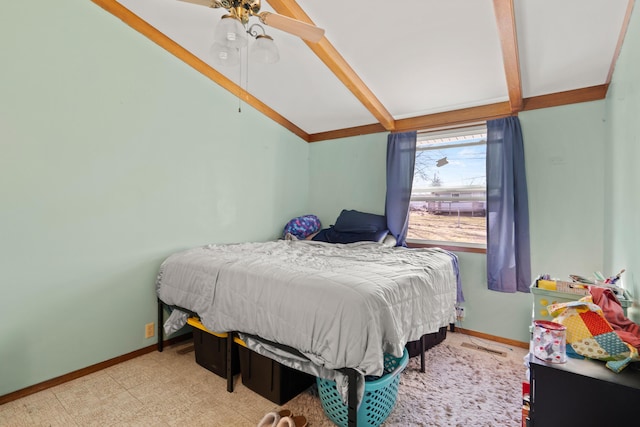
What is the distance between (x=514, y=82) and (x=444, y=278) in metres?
1.60

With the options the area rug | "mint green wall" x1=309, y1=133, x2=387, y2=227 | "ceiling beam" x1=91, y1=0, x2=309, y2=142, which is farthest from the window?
"ceiling beam" x1=91, y1=0, x2=309, y2=142

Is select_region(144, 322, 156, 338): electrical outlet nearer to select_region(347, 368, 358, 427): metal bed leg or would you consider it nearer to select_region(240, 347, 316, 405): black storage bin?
select_region(240, 347, 316, 405): black storage bin

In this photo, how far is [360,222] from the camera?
11.4 ft

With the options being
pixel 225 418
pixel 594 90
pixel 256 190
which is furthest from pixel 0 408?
pixel 594 90

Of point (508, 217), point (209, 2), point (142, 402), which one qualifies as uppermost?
point (209, 2)

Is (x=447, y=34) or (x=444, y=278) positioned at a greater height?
(x=447, y=34)

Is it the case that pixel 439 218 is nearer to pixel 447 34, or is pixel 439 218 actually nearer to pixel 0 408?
pixel 447 34

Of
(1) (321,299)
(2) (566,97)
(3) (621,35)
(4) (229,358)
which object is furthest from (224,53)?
(2) (566,97)

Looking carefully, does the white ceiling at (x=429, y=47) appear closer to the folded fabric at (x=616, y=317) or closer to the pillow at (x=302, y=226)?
the pillow at (x=302, y=226)

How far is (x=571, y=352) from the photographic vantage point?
1204mm

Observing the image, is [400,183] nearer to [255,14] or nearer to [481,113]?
[481,113]

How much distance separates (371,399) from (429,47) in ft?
7.88

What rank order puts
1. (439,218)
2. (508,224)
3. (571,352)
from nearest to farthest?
(571,352) < (508,224) < (439,218)

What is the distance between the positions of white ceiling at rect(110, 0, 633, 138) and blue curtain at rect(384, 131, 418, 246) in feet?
1.19
